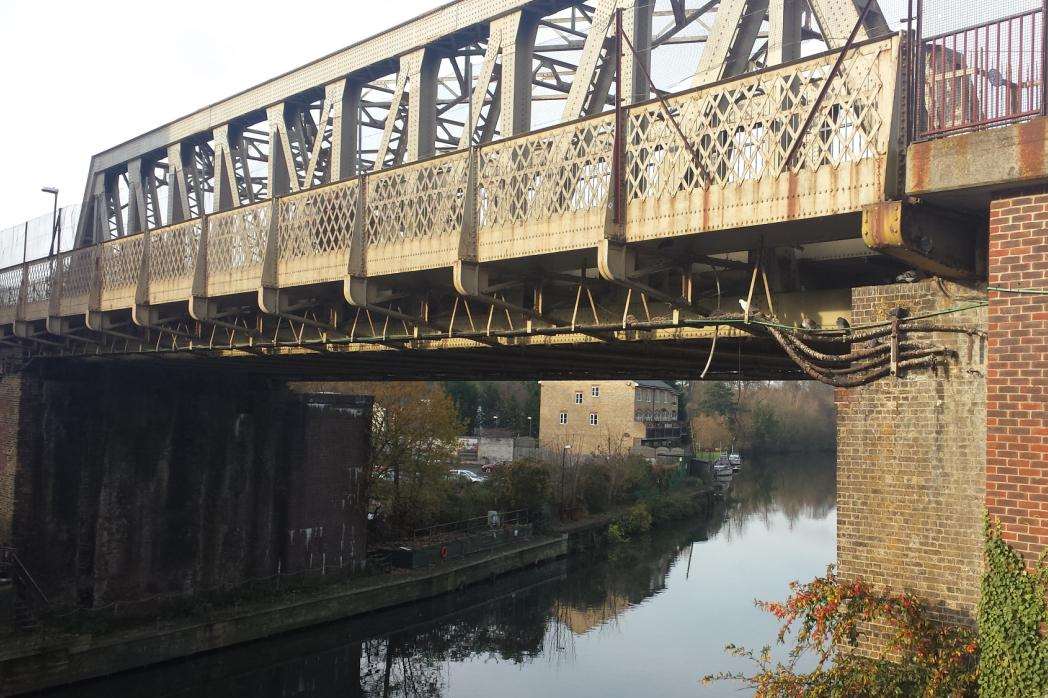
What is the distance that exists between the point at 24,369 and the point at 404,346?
12.3m

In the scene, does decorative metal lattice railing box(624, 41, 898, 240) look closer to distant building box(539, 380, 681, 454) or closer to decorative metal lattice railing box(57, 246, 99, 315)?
decorative metal lattice railing box(57, 246, 99, 315)

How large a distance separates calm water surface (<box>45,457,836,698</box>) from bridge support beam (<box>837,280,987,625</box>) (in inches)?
528

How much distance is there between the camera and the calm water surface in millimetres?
20719

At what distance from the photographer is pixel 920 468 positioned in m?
7.54

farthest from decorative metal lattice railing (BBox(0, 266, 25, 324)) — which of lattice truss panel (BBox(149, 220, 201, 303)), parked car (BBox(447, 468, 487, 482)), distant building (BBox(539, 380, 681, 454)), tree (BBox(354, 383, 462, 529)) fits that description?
distant building (BBox(539, 380, 681, 454))

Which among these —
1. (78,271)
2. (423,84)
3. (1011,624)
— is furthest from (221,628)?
(1011,624)

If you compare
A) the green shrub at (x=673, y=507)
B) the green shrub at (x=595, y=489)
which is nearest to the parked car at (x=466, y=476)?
the green shrub at (x=595, y=489)

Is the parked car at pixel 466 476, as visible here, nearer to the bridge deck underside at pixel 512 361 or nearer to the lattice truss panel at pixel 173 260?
the bridge deck underside at pixel 512 361

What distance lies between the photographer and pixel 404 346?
13930 millimetres

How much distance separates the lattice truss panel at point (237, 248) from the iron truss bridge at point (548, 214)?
4 centimetres

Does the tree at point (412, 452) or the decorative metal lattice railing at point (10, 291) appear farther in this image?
the tree at point (412, 452)

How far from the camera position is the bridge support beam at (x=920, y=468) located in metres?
7.23

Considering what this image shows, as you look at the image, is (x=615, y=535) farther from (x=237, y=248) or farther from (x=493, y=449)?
(x=237, y=248)

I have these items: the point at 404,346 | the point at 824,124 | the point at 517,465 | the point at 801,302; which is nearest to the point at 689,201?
the point at 824,124
